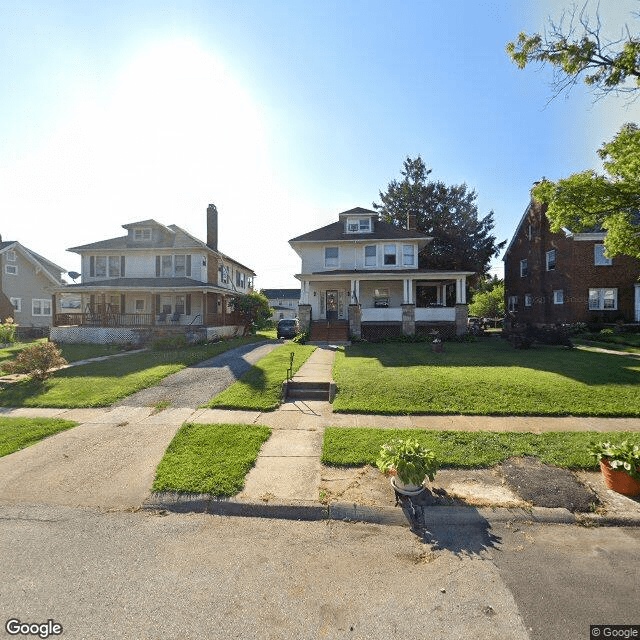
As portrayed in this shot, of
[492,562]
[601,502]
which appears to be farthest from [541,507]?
[492,562]

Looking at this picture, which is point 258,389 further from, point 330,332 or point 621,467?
point 330,332

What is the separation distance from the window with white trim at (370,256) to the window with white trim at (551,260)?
1471cm

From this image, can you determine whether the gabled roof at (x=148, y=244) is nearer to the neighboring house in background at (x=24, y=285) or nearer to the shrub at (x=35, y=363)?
the neighboring house in background at (x=24, y=285)

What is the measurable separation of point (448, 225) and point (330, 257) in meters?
16.7

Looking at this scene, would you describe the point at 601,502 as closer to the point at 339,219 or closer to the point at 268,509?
the point at 268,509

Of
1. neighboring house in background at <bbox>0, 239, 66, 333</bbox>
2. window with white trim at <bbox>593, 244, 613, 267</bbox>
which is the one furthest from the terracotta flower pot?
neighboring house in background at <bbox>0, 239, 66, 333</bbox>

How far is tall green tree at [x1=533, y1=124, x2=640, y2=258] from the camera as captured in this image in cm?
1000

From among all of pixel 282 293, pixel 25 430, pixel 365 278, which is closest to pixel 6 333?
pixel 25 430

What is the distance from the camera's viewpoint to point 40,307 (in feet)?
109

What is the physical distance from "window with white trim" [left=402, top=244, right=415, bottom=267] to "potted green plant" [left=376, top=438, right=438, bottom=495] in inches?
880

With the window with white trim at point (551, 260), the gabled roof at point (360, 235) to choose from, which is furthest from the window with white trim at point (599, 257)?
the gabled roof at point (360, 235)

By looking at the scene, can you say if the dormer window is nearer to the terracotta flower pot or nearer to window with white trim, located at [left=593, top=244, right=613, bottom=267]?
the terracotta flower pot

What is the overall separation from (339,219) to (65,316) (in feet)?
72.9

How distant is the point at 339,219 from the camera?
27.9 metres
